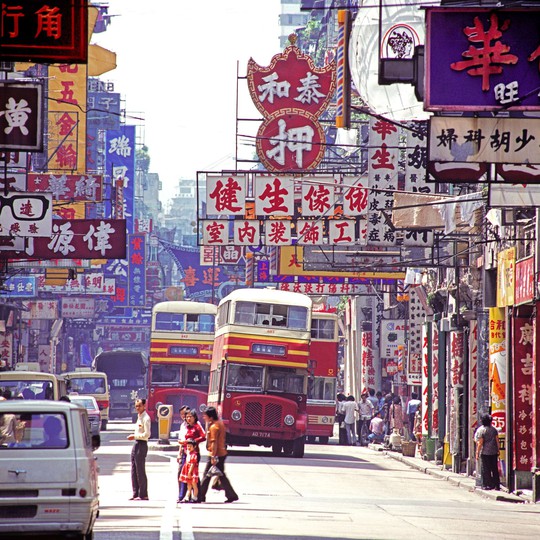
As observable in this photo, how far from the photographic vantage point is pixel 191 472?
936 inches

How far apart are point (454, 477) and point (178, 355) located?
17529 mm

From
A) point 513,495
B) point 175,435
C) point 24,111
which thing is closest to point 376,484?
point 513,495

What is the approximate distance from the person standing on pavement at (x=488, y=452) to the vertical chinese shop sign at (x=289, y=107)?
41.3 feet

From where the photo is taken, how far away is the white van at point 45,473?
49.0ft

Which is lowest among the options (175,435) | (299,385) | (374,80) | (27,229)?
(175,435)

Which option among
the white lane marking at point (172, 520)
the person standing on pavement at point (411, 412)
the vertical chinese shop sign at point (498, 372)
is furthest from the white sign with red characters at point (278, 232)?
the white lane marking at point (172, 520)

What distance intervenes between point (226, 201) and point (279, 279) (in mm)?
10669

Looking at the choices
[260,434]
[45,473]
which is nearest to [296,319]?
[260,434]

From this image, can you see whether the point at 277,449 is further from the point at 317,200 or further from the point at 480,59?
the point at 480,59

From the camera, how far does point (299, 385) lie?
130 ft

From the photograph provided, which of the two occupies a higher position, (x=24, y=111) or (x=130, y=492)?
(x=24, y=111)

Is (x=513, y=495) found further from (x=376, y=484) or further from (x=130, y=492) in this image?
(x=130, y=492)

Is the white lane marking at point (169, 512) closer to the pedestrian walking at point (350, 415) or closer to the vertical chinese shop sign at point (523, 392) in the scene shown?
the vertical chinese shop sign at point (523, 392)

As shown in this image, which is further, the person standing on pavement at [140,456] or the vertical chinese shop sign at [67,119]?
the vertical chinese shop sign at [67,119]
